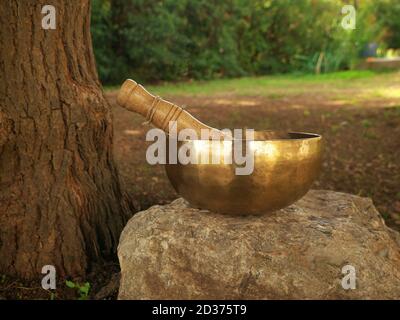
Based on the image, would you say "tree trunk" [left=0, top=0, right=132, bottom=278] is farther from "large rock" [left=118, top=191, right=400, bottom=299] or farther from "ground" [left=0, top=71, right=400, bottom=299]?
"large rock" [left=118, top=191, right=400, bottom=299]

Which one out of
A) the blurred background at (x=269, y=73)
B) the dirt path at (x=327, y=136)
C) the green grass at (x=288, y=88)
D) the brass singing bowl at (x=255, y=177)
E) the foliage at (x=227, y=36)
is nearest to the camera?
the brass singing bowl at (x=255, y=177)

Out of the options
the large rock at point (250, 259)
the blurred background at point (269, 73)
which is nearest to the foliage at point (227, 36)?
the blurred background at point (269, 73)

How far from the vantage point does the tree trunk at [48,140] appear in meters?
2.38

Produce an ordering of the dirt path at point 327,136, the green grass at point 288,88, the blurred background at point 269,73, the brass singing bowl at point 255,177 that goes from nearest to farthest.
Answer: the brass singing bowl at point 255,177
the dirt path at point 327,136
the blurred background at point 269,73
the green grass at point 288,88

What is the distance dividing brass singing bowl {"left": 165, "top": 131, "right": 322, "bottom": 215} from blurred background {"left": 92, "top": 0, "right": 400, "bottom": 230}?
1390mm

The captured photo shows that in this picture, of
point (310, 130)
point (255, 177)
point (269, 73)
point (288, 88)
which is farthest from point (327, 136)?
point (269, 73)

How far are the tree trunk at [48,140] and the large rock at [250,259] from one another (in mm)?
447

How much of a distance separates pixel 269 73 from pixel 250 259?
46.7 ft

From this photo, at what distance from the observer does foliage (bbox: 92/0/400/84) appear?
10.9 meters

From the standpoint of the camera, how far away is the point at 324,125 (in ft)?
19.3

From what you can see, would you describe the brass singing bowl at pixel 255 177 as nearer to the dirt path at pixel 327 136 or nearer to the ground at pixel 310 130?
the ground at pixel 310 130

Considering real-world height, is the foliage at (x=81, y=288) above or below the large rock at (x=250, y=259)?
below

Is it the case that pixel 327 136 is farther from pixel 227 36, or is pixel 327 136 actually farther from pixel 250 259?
pixel 227 36
